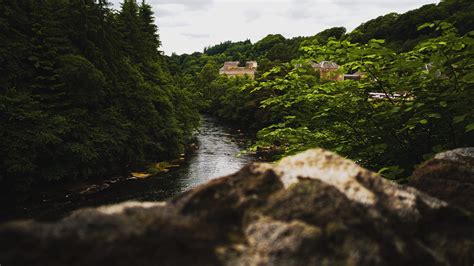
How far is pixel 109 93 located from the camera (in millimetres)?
30125

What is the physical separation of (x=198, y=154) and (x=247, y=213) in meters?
34.8

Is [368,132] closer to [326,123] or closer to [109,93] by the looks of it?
[326,123]

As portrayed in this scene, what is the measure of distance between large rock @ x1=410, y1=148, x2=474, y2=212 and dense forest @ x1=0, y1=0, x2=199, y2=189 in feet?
72.1

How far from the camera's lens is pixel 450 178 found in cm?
332

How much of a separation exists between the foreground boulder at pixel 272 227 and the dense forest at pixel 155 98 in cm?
173

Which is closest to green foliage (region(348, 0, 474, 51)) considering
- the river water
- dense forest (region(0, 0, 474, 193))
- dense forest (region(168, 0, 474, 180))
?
dense forest (region(0, 0, 474, 193))

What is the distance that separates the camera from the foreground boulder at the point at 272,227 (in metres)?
1.73

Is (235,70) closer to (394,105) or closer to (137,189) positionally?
(137,189)

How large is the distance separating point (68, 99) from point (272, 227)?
2690 centimetres

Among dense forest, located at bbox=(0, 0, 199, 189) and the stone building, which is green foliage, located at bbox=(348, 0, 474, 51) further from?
dense forest, located at bbox=(0, 0, 199, 189)

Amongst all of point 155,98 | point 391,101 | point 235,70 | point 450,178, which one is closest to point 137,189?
point 155,98

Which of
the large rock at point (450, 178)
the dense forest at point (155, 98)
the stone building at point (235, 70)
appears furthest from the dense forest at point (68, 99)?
the stone building at point (235, 70)

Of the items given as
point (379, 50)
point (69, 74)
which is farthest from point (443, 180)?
point (69, 74)

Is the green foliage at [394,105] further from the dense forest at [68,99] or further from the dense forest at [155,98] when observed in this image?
the dense forest at [68,99]
